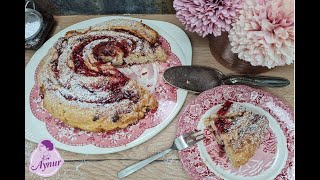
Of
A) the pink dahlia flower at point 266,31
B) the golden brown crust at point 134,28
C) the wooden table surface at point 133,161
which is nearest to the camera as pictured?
the pink dahlia flower at point 266,31

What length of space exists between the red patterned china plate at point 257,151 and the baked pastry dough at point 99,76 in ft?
0.37

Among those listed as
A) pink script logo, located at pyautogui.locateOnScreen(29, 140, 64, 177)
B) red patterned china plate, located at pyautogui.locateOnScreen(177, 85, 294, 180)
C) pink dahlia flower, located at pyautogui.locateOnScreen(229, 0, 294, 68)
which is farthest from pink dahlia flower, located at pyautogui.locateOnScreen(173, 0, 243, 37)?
pink script logo, located at pyautogui.locateOnScreen(29, 140, 64, 177)

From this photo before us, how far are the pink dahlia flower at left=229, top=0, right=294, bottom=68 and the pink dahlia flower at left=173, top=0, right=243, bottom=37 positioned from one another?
2cm

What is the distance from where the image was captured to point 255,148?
67cm

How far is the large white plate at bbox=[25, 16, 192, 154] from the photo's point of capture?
0.70m

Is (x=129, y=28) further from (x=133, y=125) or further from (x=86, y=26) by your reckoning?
(x=133, y=125)

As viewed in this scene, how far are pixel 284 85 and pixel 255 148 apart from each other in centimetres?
18

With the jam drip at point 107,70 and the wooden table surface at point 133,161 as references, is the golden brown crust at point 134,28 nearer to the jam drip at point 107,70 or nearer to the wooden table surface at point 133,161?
the jam drip at point 107,70

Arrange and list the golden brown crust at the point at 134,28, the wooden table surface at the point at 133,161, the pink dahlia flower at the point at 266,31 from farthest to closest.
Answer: the golden brown crust at the point at 134,28, the wooden table surface at the point at 133,161, the pink dahlia flower at the point at 266,31

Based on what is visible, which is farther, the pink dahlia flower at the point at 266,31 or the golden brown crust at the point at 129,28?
the golden brown crust at the point at 129,28

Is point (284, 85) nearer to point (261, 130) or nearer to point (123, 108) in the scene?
point (261, 130)

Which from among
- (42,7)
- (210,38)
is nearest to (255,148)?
(210,38)

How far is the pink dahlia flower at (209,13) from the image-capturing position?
63 centimetres

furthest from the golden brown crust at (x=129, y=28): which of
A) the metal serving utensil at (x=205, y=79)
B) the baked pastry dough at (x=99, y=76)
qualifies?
the metal serving utensil at (x=205, y=79)
